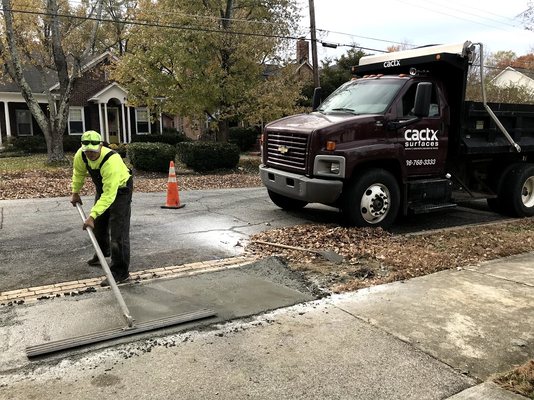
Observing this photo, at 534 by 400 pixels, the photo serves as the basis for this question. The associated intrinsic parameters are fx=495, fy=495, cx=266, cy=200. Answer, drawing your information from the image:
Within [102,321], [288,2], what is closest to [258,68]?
[288,2]

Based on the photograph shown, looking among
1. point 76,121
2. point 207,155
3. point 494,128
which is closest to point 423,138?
point 494,128

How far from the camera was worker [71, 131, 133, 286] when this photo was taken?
4918mm

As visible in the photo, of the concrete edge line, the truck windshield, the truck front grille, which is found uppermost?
the truck windshield

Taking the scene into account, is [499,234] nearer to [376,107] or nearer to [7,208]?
[376,107]

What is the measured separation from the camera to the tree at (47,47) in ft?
63.3

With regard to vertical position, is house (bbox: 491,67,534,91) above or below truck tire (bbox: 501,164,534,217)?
above

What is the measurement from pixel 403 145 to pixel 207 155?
36.4ft

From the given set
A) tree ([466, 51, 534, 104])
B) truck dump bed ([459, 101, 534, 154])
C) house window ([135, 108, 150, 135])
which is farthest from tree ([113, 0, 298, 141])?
house window ([135, 108, 150, 135])

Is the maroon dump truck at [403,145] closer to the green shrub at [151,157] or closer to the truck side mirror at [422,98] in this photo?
the truck side mirror at [422,98]

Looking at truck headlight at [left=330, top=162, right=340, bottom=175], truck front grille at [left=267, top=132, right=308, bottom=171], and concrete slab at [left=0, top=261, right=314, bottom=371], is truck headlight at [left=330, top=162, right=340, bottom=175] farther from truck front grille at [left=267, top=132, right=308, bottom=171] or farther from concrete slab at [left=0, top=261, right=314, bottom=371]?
concrete slab at [left=0, top=261, right=314, bottom=371]

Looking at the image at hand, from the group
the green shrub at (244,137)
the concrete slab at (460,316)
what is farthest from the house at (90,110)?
the concrete slab at (460,316)

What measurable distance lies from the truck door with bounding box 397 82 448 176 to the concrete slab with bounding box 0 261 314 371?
3.48 meters

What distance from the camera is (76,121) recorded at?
31.6m

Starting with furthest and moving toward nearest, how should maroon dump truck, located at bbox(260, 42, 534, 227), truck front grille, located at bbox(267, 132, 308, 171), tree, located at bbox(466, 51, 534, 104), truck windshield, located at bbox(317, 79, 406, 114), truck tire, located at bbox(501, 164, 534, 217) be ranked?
tree, located at bbox(466, 51, 534, 104) → truck tire, located at bbox(501, 164, 534, 217) → truck windshield, located at bbox(317, 79, 406, 114) → truck front grille, located at bbox(267, 132, 308, 171) → maroon dump truck, located at bbox(260, 42, 534, 227)
